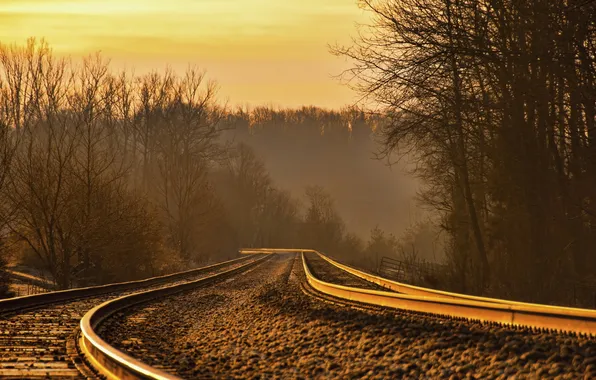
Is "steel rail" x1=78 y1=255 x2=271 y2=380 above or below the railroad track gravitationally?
above

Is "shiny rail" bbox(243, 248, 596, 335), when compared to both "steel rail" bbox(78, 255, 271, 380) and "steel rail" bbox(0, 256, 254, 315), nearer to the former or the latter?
"steel rail" bbox(78, 255, 271, 380)

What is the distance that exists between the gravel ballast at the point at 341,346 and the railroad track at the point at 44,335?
79 centimetres

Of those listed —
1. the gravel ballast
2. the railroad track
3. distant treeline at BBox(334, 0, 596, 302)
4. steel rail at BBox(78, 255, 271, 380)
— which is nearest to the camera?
steel rail at BBox(78, 255, 271, 380)

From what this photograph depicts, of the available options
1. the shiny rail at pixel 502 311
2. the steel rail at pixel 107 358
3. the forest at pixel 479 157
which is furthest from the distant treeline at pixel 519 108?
the steel rail at pixel 107 358

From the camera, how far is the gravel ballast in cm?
768

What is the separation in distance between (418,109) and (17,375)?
1990cm

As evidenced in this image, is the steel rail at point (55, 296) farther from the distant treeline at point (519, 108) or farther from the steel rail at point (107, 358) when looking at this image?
the distant treeline at point (519, 108)

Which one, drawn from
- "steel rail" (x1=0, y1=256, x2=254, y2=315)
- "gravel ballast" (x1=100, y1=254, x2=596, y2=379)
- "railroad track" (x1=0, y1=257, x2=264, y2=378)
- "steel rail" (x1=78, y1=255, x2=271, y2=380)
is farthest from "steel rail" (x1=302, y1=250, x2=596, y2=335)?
"steel rail" (x1=0, y1=256, x2=254, y2=315)

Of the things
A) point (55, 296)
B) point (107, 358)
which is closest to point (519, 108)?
point (55, 296)

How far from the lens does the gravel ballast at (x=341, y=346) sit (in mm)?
7684

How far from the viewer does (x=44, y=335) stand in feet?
37.1

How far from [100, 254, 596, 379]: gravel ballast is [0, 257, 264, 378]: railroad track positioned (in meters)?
0.79

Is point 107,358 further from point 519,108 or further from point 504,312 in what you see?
point 519,108

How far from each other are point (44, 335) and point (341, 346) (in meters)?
4.42
